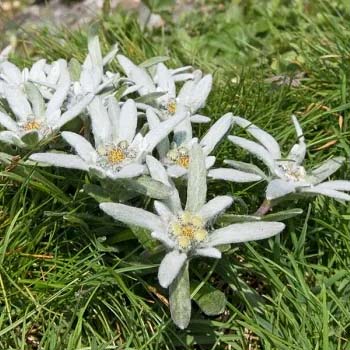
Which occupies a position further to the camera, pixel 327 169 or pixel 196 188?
pixel 327 169

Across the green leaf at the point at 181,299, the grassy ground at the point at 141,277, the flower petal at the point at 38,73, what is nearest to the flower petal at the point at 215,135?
the grassy ground at the point at 141,277

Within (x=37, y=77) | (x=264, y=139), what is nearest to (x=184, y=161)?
(x=264, y=139)

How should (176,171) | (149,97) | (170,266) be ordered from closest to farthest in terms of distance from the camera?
(170,266) → (176,171) → (149,97)

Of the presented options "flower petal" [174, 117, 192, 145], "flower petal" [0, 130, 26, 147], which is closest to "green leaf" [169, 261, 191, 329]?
"flower petal" [174, 117, 192, 145]

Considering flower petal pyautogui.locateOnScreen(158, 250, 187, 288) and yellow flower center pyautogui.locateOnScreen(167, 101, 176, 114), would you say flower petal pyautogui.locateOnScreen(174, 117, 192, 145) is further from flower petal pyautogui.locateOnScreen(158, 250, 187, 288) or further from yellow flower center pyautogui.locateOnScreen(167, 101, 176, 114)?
flower petal pyautogui.locateOnScreen(158, 250, 187, 288)

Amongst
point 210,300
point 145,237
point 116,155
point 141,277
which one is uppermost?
point 116,155

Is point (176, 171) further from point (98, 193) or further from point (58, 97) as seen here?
point (58, 97)

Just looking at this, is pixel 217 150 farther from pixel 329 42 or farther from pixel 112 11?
pixel 112 11
